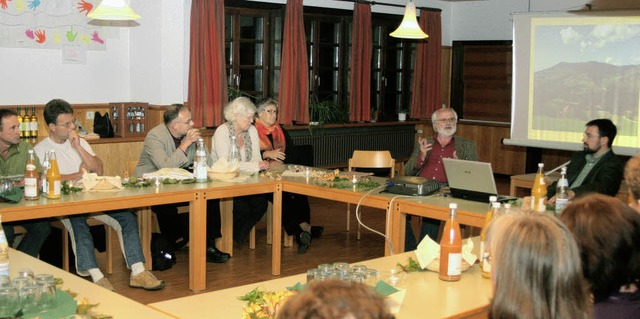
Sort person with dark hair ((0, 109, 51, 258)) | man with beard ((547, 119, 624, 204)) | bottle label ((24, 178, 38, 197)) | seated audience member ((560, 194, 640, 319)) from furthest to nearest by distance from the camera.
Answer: man with beard ((547, 119, 624, 204))
person with dark hair ((0, 109, 51, 258))
bottle label ((24, 178, 38, 197))
seated audience member ((560, 194, 640, 319))

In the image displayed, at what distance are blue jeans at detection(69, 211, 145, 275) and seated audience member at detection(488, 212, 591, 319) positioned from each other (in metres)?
3.45

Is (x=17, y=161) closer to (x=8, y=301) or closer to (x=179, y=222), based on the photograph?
(x=179, y=222)

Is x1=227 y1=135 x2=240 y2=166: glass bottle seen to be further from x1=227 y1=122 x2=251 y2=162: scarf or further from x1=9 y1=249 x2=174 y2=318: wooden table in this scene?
x1=9 y1=249 x2=174 y2=318: wooden table

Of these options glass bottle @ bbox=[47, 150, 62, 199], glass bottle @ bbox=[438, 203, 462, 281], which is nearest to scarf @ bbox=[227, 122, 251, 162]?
glass bottle @ bbox=[47, 150, 62, 199]

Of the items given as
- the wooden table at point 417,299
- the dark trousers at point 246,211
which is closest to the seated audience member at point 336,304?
the wooden table at point 417,299

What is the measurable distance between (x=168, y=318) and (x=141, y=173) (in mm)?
3375

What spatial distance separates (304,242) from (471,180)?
6.61ft

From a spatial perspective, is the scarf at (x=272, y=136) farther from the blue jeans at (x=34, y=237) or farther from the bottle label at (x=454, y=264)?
the bottle label at (x=454, y=264)

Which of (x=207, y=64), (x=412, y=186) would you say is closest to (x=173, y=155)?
(x=412, y=186)

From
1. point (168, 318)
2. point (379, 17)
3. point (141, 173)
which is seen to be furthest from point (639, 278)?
point (379, 17)

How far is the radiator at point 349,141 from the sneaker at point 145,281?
4170mm

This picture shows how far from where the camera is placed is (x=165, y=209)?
19.2 feet

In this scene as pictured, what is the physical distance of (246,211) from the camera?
631 centimetres

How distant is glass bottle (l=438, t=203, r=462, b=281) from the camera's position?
2977 millimetres
